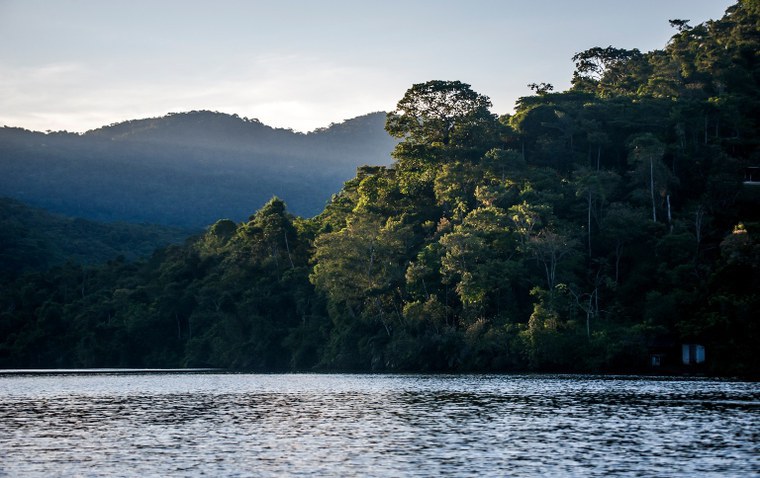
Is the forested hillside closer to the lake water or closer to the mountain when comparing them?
the mountain

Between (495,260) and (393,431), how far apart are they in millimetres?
59941

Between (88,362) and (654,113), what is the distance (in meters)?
92.8

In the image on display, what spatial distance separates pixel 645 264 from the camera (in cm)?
9912

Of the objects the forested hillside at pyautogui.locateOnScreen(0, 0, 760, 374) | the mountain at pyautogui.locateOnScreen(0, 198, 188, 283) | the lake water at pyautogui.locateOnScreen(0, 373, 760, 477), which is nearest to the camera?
the lake water at pyautogui.locateOnScreen(0, 373, 760, 477)

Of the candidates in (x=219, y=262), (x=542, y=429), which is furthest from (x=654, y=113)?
(x=542, y=429)

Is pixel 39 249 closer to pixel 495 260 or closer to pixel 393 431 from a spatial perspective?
pixel 495 260

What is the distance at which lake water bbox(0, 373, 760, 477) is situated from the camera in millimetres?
30250

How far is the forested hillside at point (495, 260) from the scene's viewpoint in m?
91.2

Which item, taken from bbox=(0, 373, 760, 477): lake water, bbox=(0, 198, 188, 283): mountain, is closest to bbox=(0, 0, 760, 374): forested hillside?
bbox=(0, 198, 188, 283): mountain

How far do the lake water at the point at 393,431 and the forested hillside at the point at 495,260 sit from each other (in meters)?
25.5

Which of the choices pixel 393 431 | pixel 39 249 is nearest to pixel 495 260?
pixel 393 431

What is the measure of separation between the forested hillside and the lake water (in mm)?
25511

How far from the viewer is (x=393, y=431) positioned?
40.2 m

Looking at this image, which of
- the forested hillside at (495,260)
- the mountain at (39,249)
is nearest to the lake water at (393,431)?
the forested hillside at (495,260)
